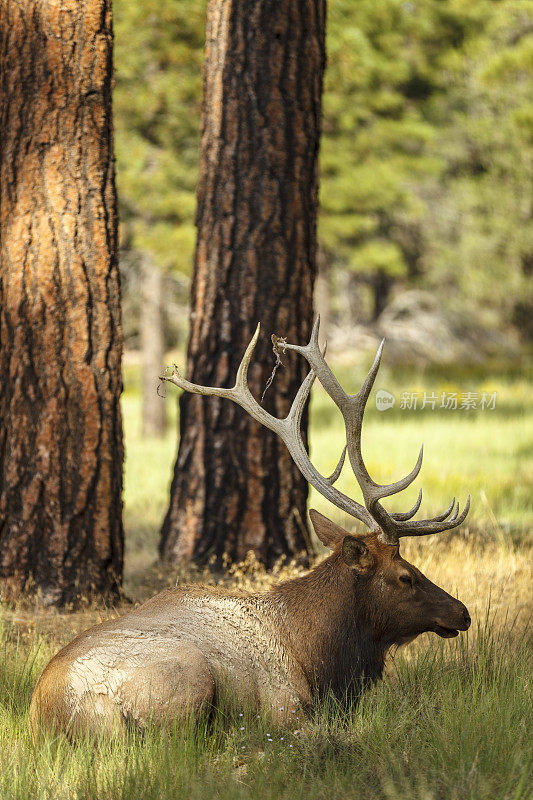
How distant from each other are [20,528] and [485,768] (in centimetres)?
288

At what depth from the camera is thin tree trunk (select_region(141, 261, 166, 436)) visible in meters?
14.4

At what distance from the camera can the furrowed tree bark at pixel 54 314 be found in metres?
4.96

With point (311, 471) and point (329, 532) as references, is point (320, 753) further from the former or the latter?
point (311, 471)

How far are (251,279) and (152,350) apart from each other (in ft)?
30.4

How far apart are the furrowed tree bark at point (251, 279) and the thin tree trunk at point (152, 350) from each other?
28.3ft

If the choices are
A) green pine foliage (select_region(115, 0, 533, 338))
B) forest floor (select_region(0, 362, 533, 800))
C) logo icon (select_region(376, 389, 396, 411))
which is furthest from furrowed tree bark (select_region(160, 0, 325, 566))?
green pine foliage (select_region(115, 0, 533, 338))

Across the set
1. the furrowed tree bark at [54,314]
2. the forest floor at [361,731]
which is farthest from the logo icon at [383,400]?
the furrowed tree bark at [54,314]

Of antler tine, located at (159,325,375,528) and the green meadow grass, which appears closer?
the green meadow grass

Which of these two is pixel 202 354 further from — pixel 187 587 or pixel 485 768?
pixel 485 768

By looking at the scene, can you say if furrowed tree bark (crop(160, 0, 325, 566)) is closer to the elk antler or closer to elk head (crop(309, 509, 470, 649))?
the elk antler

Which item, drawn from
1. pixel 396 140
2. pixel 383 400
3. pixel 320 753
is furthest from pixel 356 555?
pixel 396 140

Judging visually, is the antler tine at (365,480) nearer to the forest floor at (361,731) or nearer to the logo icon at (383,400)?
the forest floor at (361,731)

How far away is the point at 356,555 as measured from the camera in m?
3.79

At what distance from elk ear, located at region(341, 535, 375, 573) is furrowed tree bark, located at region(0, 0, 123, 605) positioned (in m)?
1.73
